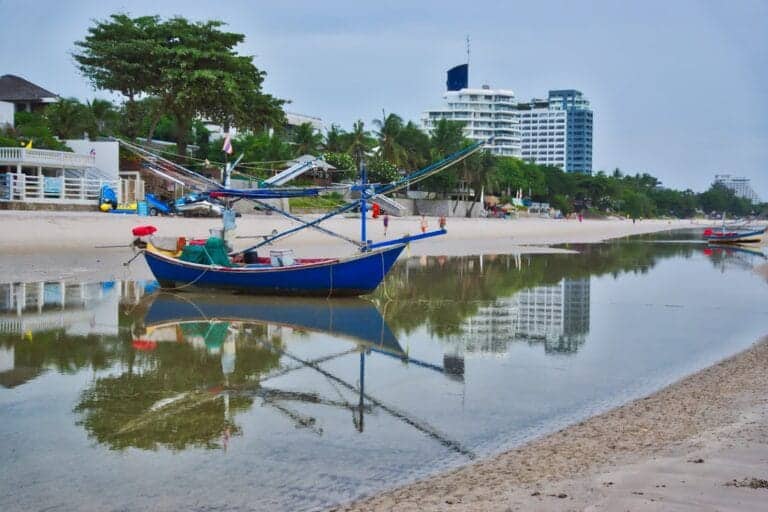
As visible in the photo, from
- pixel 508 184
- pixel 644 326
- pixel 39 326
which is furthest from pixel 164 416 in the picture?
pixel 508 184

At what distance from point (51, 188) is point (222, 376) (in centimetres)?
2643

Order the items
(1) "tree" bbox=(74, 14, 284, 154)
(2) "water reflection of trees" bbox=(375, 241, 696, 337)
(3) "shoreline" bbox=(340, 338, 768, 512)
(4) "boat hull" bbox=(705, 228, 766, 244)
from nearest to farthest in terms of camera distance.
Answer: (3) "shoreline" bbox=(340, 338, 768, 512) → (2) "water reflection of trees" bbox=(375, 241, 696, 337) → (1) "tree" bbox=(74, 14, 284, 154) → (4) "boat hull" bbox=(705, 228, 766, 244)

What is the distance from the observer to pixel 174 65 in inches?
1694

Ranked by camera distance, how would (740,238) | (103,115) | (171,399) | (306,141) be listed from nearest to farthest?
1. (171,399)
2. (103,115)
3. (740,238)
4. (306,141)

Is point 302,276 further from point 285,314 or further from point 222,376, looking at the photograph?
point 222,376

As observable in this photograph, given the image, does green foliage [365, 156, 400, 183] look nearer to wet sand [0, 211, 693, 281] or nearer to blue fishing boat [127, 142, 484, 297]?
wet sand [0, 211, 693, 281]

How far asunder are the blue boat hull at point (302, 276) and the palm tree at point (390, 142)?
170ft

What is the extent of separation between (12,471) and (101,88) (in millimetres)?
41302

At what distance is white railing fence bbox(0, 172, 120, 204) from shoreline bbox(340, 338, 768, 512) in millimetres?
28917

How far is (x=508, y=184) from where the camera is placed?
103312mm

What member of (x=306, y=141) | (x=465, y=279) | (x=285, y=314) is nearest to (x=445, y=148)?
(x=306, y=141)

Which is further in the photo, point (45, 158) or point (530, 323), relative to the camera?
point (45, 158)

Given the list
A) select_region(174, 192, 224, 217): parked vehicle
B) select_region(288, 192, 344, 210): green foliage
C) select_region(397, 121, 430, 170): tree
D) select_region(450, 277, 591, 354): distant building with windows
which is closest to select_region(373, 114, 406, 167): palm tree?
select_region(397, 121, 430, 170): tree

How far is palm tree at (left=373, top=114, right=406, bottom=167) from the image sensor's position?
236ft
